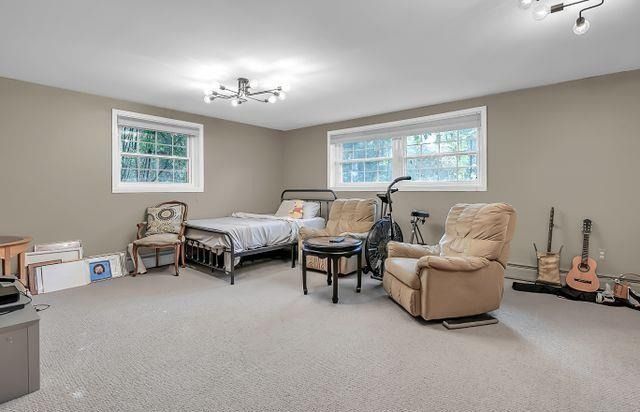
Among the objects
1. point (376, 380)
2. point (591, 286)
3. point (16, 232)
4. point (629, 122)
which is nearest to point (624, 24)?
point (629, 122)

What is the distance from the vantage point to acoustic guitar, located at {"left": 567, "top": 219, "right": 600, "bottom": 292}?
3461 mm

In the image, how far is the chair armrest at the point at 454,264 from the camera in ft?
8.73

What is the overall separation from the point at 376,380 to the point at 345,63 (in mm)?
2736

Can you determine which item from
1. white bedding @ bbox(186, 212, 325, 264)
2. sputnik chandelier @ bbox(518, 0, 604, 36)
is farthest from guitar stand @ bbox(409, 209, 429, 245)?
sputnik chandelier @ bbox(518, 0, 604, 36)

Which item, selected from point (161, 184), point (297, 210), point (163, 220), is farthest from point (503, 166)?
point (161, 184)

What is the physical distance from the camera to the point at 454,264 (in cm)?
268

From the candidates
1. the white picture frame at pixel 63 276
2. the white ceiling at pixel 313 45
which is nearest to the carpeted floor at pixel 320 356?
the white picture frame at pixel 63 276

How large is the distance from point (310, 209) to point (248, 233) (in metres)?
1.57

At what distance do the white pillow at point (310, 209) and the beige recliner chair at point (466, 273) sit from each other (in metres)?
2.59

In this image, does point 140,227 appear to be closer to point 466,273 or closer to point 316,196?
point 316,196

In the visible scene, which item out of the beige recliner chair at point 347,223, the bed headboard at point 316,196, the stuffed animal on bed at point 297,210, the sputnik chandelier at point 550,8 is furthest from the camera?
the bed headboard at point 316,196

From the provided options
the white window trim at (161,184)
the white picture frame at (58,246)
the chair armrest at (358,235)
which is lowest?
the white picture frame at (58,246)

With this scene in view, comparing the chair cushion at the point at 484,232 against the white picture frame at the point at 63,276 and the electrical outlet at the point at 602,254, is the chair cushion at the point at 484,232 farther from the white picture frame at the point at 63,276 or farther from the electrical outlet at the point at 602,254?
the white picture frame at the point at 63,276

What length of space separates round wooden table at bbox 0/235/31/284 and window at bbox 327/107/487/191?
13.8 feet
